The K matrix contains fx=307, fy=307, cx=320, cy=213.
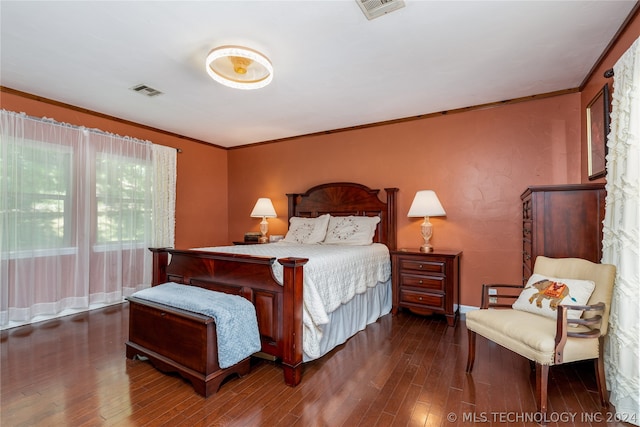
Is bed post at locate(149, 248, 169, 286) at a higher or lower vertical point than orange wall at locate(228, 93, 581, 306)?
lower

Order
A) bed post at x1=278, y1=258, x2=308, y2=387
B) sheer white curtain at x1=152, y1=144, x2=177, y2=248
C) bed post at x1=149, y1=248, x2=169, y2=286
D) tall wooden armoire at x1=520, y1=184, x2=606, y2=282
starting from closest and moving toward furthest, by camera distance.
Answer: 1. bed post at x1=278, y1=258, x2=308, y2=387
2. tall wooden armoire at x1=520, y1=184, x2=606, y2=282
3. bed post at x1=149, y1=248, x2=169, y2=286
4. sheer white curtain at x1=152, y1=144, x2=177, y2=248

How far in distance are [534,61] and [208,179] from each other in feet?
15.7

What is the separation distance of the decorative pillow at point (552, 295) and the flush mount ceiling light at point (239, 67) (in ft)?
8.31

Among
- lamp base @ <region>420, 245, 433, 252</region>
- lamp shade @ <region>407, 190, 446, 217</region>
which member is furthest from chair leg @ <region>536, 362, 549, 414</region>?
lamp shade @ <region>407, 190, 446, 217</region>

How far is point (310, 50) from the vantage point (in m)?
2.42

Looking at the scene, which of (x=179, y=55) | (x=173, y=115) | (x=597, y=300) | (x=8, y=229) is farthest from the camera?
(x=173, y=115)

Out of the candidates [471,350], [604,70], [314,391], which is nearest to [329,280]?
[314,391]

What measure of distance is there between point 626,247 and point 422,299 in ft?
6.43

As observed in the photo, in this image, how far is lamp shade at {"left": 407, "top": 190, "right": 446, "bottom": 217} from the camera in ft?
11.6

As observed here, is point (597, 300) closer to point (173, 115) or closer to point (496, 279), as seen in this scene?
point (496, 279)

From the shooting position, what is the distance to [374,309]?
342 centimetres

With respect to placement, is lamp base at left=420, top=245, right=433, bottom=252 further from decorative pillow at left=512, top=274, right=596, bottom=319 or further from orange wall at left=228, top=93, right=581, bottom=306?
→ decorative pillow at left=512, top=274, right=596, bottom=319

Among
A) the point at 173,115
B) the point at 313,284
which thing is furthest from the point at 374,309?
the point at 173,115

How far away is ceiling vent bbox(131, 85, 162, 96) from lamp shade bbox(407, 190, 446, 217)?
310 cm
